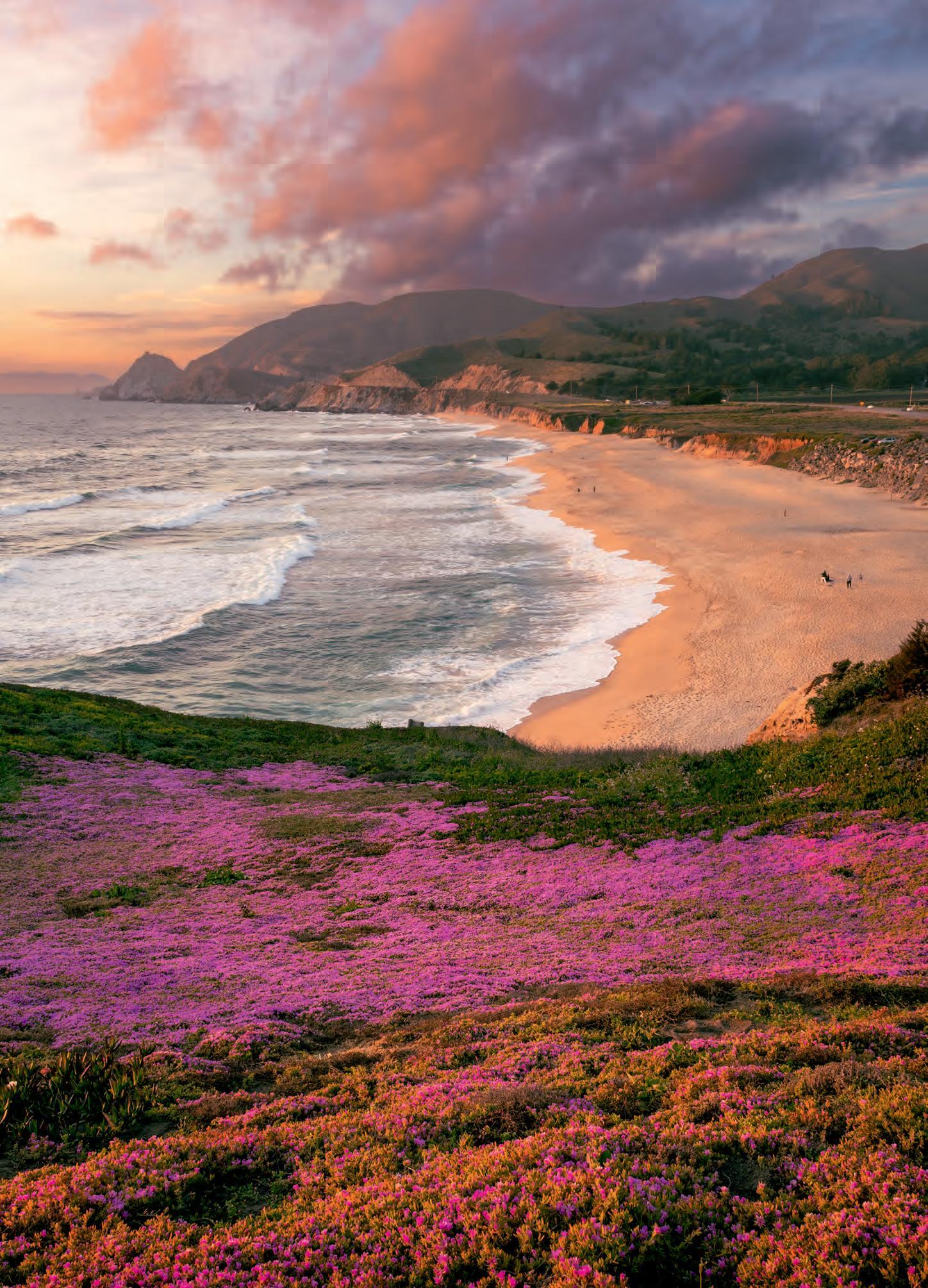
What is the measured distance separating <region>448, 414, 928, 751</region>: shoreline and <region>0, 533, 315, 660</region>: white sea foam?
19.8 meters

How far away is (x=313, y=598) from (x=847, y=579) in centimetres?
2600

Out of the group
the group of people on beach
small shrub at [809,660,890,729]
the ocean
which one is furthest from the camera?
the group of people on beach

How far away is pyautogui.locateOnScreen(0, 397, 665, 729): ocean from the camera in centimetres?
2916

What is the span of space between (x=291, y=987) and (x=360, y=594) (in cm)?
3355

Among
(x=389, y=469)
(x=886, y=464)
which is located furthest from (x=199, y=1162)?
(x=389, y=469)

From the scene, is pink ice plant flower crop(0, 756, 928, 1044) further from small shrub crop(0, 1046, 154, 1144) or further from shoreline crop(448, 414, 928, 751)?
shoreline crop(448, 414, 928, 751)

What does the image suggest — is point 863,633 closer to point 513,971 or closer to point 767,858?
point 767,858

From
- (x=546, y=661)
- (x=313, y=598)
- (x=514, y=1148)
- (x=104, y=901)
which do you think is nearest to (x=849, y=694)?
(x=514, y=1148)

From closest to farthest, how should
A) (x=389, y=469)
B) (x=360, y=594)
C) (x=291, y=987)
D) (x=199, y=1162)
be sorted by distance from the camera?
(x=199, y=1162) < (x=291, y=987) < (x=360, y=594) < (x=389, y=469)

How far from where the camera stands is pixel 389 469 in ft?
325

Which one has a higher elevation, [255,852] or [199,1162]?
[199,1162]

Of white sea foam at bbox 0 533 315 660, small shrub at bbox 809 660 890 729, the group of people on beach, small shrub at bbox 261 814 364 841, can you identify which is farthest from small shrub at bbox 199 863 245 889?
the group of people on beach

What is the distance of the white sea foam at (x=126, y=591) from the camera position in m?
34.5

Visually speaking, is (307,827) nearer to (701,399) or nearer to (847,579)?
(847,579)
